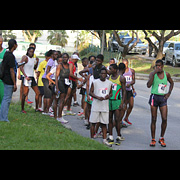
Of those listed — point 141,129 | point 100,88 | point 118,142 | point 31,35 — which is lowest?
point 141,129

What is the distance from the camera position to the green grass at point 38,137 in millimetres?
7387

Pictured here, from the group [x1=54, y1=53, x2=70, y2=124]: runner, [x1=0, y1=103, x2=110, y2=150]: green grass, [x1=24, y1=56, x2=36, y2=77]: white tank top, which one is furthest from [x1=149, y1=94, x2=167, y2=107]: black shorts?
[x1=24, y1=56, x2=36, y2=77]: white tank top

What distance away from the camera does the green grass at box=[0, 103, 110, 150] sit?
24.2 feet

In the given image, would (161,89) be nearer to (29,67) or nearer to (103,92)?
(103,92)

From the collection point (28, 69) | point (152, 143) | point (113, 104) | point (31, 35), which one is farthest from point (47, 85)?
point (31, 35)

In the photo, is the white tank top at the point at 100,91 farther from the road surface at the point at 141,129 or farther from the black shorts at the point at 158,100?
the black shorts at the point at 158,100

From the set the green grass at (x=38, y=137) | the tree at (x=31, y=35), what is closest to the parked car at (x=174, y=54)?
the green grass at (x=38, y=137)

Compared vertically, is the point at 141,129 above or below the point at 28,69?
below

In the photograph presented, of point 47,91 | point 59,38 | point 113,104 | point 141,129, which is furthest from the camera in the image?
point 59,38

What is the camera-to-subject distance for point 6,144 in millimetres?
7426

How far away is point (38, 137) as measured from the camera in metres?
8.23

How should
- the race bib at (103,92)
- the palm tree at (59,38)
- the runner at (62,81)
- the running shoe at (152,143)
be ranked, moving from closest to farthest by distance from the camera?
the race bib at (103,92) < the running shoe at (152,143) < the runner at (62,81) < the palm tree at (59,38)
